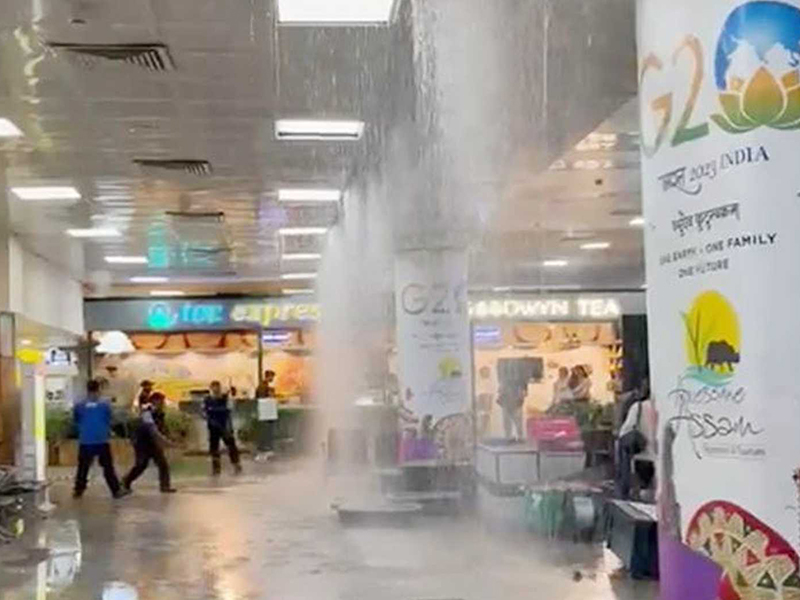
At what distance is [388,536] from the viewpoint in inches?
423

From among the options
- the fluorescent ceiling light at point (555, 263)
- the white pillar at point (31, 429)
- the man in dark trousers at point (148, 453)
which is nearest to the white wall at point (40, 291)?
the white pillar at point (31, 429)

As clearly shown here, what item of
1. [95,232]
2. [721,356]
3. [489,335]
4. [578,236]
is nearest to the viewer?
[721,356]

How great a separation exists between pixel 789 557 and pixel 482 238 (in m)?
12.2

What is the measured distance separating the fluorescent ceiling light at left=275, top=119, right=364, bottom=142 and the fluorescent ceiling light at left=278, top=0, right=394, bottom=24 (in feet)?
8.53

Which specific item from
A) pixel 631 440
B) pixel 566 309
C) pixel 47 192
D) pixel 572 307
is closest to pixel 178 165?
pixel 47 192

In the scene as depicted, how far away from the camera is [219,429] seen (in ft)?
68.2

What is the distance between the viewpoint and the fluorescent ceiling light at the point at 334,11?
6.59 metres

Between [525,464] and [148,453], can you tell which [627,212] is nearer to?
[525,464]

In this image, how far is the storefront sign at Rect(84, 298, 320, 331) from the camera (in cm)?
2748

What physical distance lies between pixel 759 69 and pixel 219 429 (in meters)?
17.3

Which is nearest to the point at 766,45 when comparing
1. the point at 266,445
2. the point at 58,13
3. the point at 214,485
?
the point at 58,13

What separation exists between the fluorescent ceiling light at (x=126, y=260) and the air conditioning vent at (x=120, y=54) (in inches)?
473

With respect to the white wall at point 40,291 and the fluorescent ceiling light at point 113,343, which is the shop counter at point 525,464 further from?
the fluorescent ceiling light at point 113,343

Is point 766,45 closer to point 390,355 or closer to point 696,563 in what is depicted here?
point 696,563
